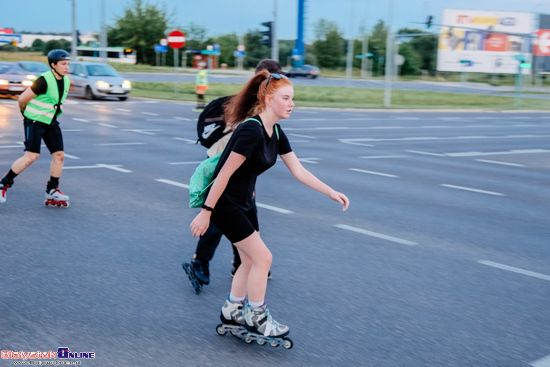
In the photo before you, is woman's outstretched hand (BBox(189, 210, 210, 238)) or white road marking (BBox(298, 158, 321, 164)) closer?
woman's outstretched hand (BBox(189, 210, 210, 238))

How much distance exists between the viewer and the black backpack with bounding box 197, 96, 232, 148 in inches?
218

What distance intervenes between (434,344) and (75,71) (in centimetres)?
2871

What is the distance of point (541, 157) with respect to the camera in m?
16.6

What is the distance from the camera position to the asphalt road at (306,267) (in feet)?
13.9

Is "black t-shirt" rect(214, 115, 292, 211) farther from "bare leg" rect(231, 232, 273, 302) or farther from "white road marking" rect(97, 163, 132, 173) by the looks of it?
"white road marking" rect(97, 163, 132, 173)

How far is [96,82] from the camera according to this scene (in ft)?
96.1

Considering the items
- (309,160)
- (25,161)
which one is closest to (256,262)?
(25,161)

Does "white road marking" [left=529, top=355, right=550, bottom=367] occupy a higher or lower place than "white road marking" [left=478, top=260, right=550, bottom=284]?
higher

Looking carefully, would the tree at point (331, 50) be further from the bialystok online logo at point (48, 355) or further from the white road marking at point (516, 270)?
the bialystok online logo at point (48, 355)

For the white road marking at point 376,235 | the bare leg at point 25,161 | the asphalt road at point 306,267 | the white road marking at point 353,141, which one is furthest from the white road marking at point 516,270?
the white road marking at point 353,141

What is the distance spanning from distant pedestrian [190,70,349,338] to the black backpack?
120 cm

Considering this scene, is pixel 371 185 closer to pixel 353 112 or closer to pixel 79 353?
pixel 79 353

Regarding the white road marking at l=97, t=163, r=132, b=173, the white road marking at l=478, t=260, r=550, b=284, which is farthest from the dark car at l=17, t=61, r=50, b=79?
the white road marking at l=478, t=260, r=550, b=284

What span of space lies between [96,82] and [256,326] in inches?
1047
